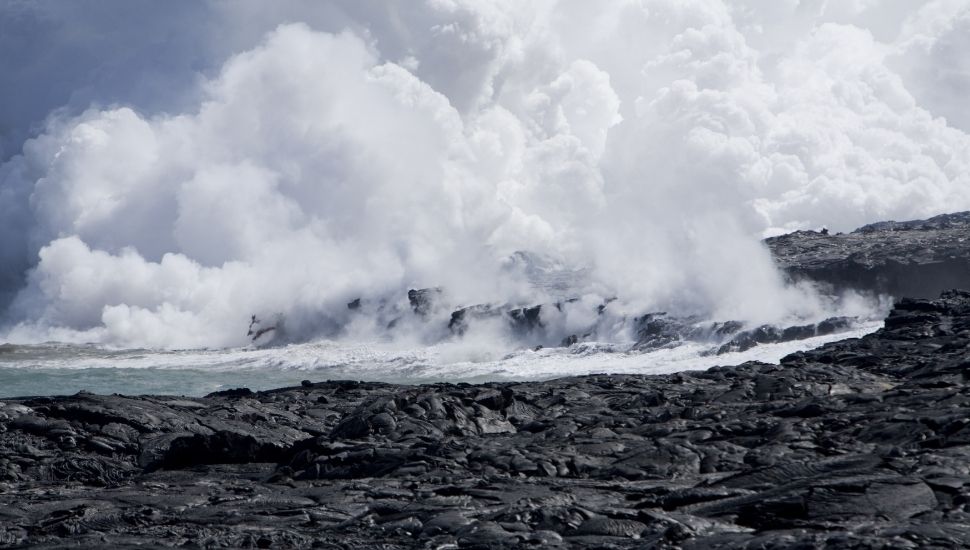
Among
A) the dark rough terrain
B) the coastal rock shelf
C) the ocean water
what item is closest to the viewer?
the coastal rock shelf

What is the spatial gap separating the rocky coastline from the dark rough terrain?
103 feet

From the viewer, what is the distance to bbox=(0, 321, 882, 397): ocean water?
5512 cm

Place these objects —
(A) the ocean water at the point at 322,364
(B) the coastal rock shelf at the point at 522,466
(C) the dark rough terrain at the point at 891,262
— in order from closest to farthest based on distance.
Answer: (B) the coastal rock shelf at the point at 522,466
(A) the ocean water at the point at 322,364
(C) the dark rough terrain at the point at 891,262

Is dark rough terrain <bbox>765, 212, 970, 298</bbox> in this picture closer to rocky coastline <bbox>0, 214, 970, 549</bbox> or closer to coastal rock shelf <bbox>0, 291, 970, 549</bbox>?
rocky coastline <bbox>0, 214, 970, 549</bbox>

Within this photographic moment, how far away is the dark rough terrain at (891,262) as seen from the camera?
63.9m

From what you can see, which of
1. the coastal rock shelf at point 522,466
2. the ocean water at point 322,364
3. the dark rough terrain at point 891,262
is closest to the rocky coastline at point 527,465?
the coastal rock shelf at point 522,466

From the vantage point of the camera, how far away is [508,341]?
79000 millimetres

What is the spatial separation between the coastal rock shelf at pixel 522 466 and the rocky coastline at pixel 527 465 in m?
0.06

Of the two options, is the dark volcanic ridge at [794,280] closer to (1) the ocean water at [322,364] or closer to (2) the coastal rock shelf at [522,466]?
(1) the ocean water at [322,364]

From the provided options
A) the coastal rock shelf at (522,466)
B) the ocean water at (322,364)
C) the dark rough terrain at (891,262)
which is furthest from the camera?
the dark rough terrain at (891,262)

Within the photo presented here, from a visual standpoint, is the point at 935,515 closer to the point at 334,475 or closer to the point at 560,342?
the point at 334,475

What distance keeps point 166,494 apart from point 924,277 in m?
57.3

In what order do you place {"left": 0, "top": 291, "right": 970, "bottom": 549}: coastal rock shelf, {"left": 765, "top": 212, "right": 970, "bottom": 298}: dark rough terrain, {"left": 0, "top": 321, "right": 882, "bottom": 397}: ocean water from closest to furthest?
{"left": 0, "top": 291, "right": 970, "bottom": 549}: coastal rock shelf → {"left": 0, "top": 321, "right": 882, "bottom": 397}: ocean water → {"left": 765, "top": 212, "right": 970, "bottom": 298}: dark rough terrain

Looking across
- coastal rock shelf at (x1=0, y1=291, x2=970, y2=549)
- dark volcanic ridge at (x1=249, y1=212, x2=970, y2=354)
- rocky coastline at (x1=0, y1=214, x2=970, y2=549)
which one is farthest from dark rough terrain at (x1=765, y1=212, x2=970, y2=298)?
coastal rock shelf at (x1=0, y1=291, x2=970, y2=549)
